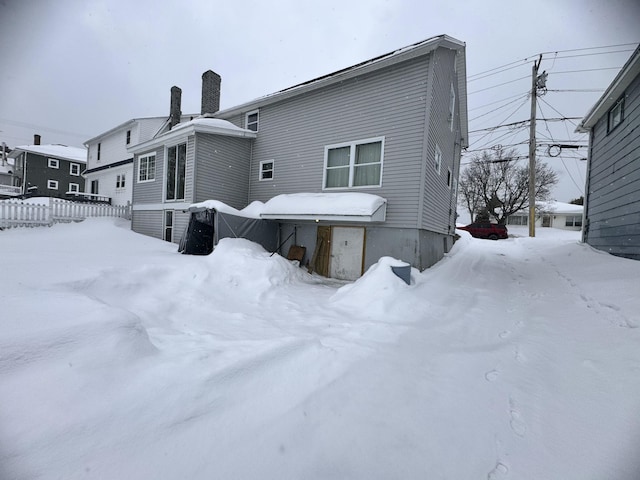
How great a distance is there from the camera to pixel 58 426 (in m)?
1.93

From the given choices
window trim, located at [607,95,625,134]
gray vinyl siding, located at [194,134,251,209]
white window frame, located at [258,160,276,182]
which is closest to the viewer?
window trim, located at [607,95,625,134]

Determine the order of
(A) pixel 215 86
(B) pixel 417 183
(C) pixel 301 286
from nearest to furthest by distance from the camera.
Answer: (C) pixel 301 286 < (B) pixel 417 183 < (A) pixel 215 86

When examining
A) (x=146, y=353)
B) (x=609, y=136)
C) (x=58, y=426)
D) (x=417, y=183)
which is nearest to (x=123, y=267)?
(x=146, y=353)

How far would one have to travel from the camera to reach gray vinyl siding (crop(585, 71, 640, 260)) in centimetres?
765

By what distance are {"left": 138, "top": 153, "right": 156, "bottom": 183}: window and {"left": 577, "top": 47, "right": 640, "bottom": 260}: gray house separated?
17.4m

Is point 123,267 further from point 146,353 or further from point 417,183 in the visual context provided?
point 417,183

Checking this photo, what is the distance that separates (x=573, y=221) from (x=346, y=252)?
1557 inches

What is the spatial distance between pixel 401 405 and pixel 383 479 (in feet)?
2.74

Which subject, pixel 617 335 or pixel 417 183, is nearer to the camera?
pixel 617 335

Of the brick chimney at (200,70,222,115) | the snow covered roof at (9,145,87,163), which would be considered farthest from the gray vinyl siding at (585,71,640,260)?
the snow covered roof at (9,145,87,163)

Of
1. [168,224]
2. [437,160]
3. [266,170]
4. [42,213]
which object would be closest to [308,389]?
[437,160]

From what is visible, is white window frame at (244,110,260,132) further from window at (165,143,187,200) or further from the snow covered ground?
the snow covered ground

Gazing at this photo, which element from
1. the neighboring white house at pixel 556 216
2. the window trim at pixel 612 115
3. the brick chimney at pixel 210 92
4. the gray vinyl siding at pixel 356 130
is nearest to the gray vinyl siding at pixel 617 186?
the window trim at pixel 612 115

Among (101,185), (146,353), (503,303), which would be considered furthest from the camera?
(101,185)
